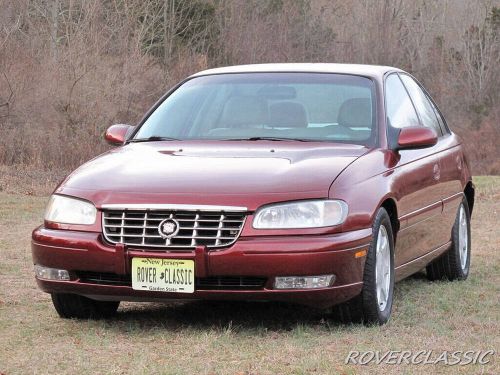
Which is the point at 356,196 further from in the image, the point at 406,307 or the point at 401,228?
the point at 406,307

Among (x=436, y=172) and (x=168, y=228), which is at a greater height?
(x=168, y=228)

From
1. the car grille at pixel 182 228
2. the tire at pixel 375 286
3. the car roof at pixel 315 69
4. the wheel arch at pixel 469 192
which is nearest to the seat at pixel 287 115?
the car roof at pixel 315 69

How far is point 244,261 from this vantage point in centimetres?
560

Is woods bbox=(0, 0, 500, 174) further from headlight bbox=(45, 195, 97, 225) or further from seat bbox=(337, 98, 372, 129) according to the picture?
headlight bbox=(45, 195, 97, 225)

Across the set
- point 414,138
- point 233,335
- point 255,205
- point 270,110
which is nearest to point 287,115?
point 270,110

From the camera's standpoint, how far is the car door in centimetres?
674

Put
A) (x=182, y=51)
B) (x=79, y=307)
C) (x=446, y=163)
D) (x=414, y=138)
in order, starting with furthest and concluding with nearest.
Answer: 1. (x=182, y=51)
2. (x=446, y=163)
3. (x=414, y=138)
4. (x=79, y=307)

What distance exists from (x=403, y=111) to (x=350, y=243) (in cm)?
205

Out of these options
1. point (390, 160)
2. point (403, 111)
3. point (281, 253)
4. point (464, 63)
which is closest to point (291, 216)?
point (281, 253)

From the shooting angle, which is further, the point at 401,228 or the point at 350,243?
the point at 401,228

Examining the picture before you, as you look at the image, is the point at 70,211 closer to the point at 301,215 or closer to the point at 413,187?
the point at 301,215

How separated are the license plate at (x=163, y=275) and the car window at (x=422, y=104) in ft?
9.70

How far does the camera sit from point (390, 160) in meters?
6.62

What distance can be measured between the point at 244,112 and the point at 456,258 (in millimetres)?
2267
